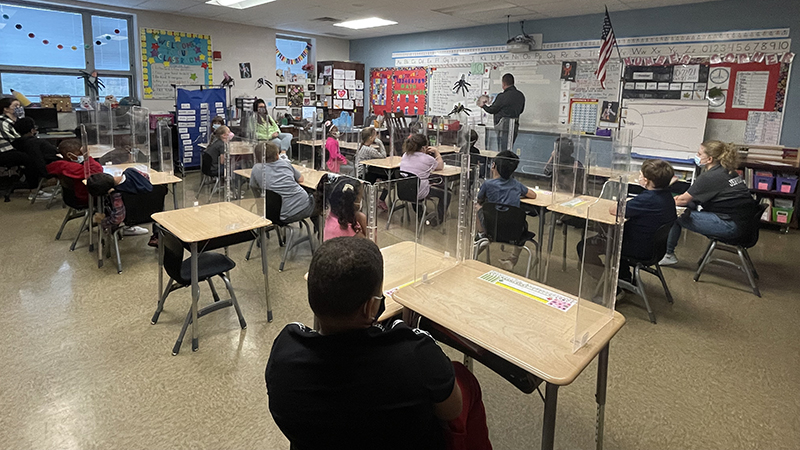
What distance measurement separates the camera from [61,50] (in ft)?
23.9

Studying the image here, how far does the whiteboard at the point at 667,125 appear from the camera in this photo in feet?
20.0

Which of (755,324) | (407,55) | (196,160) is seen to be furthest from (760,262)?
(196,160)

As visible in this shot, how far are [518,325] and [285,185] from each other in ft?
8.45

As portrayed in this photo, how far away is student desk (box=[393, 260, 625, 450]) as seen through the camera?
138cm

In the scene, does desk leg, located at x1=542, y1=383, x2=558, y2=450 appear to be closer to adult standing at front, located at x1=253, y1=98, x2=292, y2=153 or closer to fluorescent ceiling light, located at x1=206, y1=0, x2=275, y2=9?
adult standing at front, located at x1=253, y1=98, x2=292, y2=153

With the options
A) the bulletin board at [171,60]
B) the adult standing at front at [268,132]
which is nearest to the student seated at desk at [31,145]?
the bulletin board at [171,60]

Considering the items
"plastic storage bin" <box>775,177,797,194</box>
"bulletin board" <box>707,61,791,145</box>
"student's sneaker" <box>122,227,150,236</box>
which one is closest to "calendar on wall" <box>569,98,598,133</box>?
"bulletin board" <box>707,61,791,145</box>

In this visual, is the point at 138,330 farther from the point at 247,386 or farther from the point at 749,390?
the point at 749,390

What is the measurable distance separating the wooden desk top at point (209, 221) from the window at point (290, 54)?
738cm

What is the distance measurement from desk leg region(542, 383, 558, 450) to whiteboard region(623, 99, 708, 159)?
591 cm

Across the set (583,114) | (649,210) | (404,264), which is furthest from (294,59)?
(404,264)

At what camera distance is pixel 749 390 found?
2.44 meters

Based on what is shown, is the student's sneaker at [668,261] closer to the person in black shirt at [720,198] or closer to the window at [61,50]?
the person in black shirt at [720,198]

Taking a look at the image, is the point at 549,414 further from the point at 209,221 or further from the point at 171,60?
the point at 171,60
